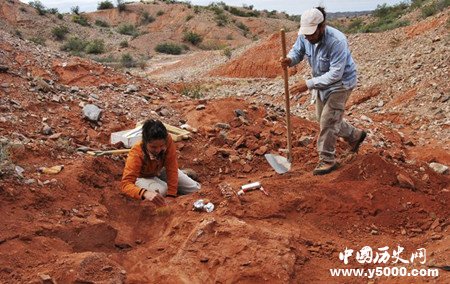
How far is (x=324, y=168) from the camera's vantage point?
4938mm

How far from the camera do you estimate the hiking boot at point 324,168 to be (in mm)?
4926

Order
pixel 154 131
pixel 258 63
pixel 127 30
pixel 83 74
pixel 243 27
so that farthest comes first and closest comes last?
pixel 243 27, pixel 127 30, pixel 258 63, pixel 83 74, pixel 154 131

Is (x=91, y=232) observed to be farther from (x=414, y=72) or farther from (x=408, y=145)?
(x=414, y=72)

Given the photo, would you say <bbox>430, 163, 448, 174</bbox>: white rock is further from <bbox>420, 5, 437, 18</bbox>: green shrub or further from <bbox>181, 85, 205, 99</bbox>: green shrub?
<bbox>420, 5, 437, 18</bbox>: green shrub

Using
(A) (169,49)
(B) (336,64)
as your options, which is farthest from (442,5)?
(A) (169,49)

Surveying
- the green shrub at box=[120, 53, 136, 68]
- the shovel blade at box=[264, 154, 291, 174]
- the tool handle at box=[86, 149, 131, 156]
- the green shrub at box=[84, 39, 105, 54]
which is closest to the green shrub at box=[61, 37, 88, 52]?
the green shrub at box=[84, 39, 105, 54]

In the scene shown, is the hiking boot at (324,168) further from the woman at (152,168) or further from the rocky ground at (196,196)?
the woman at (152,168)

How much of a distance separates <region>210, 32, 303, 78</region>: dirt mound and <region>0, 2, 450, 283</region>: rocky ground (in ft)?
26.4

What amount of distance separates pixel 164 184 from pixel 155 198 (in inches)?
19.6

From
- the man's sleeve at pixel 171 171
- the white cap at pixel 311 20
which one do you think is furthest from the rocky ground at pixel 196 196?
the white cap at pixel 311 20

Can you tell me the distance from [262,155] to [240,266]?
248 centimetres

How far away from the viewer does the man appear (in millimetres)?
4457

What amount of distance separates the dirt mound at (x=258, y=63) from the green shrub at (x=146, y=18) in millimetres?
21795

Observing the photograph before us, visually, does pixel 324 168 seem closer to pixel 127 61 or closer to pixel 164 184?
pixel 164 184
